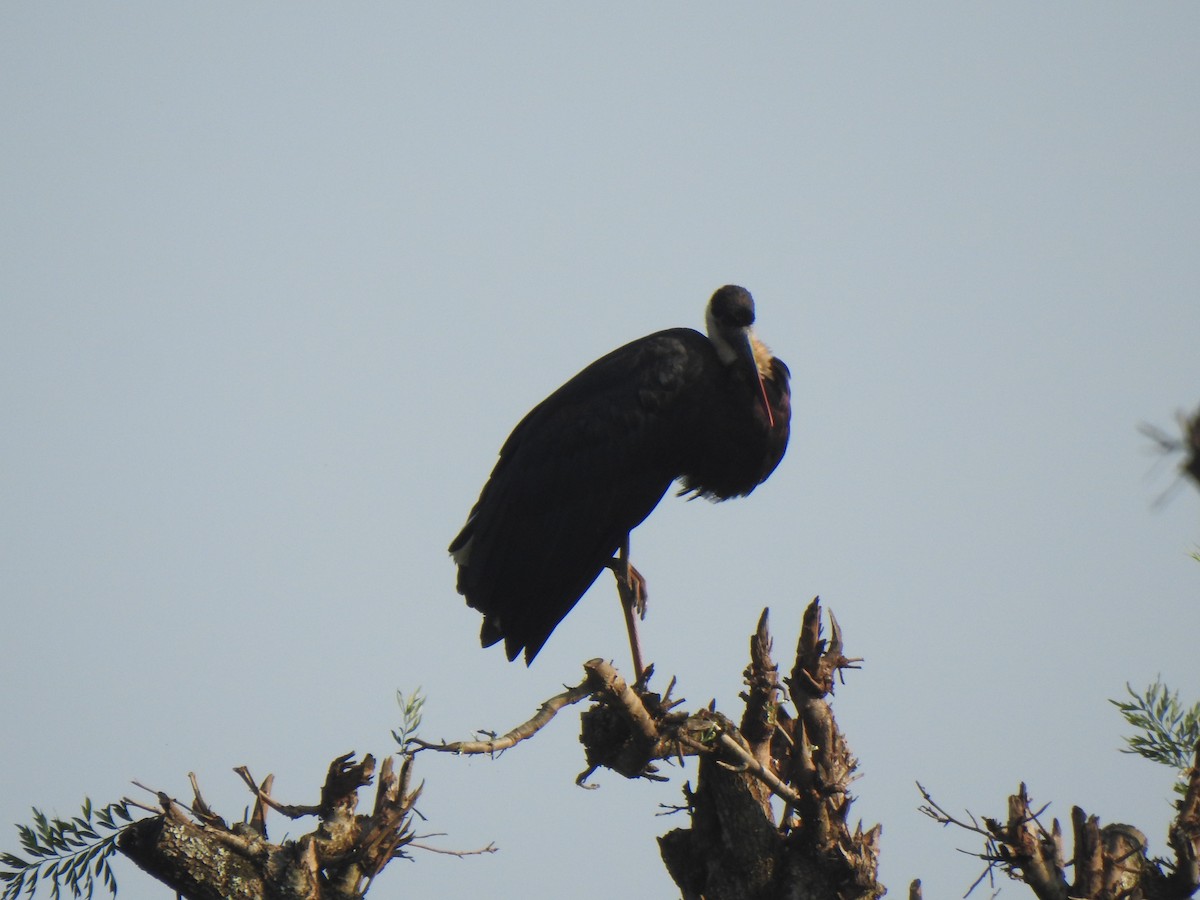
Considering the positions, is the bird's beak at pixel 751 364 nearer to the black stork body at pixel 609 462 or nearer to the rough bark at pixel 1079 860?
the black stork body at pixel 609 462

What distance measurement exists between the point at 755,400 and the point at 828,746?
2.11m

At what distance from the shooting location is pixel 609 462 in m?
6.78

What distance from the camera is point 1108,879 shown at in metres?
4.73

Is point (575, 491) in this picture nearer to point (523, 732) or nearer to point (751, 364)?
point (751, 364)

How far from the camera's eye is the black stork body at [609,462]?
21.6ft

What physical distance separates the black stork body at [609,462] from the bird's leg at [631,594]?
0.08 ft

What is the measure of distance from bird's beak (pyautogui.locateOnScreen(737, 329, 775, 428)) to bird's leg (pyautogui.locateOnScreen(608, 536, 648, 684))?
1075 mm

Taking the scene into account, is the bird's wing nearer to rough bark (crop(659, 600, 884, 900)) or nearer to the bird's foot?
the bird's foot

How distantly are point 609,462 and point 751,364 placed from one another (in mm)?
976

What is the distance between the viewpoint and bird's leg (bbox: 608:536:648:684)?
6680mm

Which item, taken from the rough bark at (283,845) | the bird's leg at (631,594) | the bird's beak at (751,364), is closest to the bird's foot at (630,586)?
the bird's leg at (631,594)

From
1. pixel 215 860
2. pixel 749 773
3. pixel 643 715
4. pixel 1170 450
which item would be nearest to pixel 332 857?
pixel 215 860

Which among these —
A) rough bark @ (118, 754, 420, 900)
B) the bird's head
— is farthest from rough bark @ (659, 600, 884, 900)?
the bird's head

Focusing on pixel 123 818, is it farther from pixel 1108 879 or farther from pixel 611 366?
pixel 1108 879
